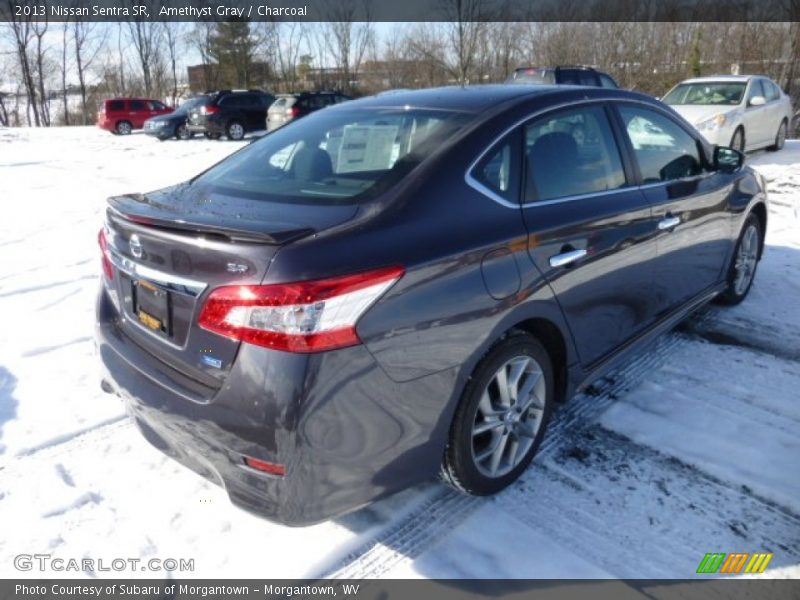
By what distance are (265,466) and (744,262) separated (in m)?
4.20

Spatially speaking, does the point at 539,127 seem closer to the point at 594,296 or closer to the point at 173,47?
the point at 594,296

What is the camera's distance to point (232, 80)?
4497 cm

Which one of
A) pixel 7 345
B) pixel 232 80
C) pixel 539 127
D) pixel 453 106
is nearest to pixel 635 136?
pixel 539 127

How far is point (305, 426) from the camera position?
2.03 metres

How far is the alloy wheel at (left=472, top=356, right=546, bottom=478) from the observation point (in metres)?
2.66

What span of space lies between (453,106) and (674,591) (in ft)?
7.16

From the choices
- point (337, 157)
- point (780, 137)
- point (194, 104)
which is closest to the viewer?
point (337, 157)

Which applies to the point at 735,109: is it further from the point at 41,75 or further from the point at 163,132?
the point at 41,75

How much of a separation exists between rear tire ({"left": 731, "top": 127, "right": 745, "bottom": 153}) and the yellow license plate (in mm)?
11736

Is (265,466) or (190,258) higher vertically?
(190,258)

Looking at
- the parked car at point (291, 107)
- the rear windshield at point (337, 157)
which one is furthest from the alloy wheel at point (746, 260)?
the parked car at point (291, 107)

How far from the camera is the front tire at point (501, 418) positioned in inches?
99.5

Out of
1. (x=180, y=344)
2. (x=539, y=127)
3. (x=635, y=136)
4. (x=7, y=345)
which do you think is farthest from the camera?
(x=7, y=345)

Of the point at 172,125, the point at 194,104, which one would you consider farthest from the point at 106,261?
the point at 172,125
